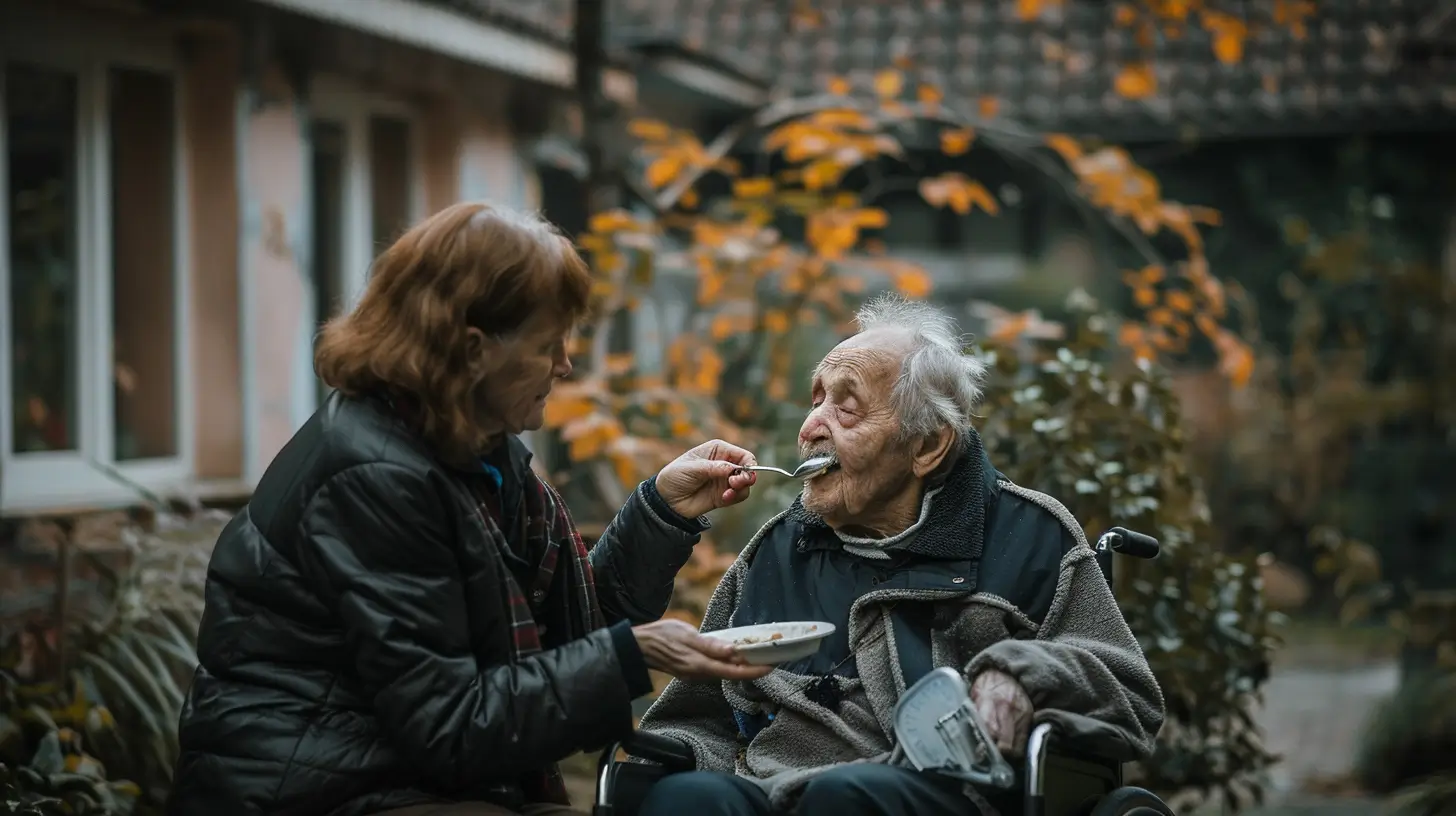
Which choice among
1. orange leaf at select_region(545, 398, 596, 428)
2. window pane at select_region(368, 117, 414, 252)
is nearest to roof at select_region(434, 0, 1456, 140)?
window pane at select_region(368, 117, 414, 252)

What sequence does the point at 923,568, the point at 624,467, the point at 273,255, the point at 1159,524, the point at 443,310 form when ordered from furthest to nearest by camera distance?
the point at 273,255 < the point at 624,467 < the point at 1159,524 < the point at 923,568 < the point at 443,310

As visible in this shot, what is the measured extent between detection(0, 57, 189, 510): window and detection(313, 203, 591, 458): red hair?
3348 mm

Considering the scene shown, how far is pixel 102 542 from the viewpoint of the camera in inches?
192

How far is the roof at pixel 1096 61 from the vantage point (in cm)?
1084

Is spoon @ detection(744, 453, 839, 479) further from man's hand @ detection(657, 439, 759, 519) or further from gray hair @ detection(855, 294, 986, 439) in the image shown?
gray hair @ detection(855, 294, 986, 439)

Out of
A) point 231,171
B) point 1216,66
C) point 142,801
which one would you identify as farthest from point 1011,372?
point 1216,66

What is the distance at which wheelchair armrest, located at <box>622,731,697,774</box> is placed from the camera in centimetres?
294

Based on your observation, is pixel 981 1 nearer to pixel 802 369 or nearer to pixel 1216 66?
pixel 1216 66

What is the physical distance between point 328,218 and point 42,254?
1.65 m

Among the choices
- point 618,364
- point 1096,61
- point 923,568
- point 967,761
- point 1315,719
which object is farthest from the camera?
point 1096,61

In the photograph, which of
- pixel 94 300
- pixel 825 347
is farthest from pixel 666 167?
pixel 94 300

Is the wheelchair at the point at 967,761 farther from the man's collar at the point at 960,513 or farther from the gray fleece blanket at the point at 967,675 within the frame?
the man's collar at the point at 960,513

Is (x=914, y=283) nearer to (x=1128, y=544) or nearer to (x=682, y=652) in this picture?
(x=1128, y=544)

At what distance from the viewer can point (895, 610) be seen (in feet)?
10.2
